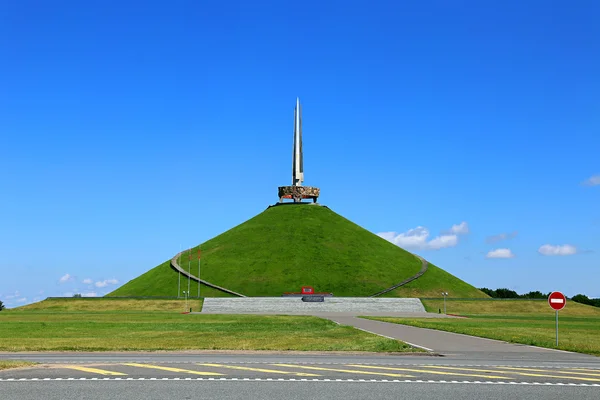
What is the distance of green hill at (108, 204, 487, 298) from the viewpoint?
109 metres

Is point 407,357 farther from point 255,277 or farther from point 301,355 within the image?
point 255,277

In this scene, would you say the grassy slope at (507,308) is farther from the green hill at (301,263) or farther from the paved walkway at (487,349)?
the paved walkway at (487,349)

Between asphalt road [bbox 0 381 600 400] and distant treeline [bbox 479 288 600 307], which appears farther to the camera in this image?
distant treeline [bbox 479 288 600 307]

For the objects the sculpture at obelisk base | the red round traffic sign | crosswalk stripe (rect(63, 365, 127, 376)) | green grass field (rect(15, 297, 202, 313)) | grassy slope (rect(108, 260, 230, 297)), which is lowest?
crosswalk stripe (rect(63, 365, 127, 376))

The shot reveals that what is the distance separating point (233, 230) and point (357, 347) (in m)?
116

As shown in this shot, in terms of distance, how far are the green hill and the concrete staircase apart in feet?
45.6

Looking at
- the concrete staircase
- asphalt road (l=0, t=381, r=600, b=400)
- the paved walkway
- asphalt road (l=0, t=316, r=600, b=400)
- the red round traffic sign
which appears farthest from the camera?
the concrete staircase

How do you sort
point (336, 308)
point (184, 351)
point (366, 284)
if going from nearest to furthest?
point (184, 351)
point (336, 308)
point (366, 284)

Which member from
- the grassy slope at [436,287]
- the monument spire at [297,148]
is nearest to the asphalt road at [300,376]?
the grassy slope at [436,287]

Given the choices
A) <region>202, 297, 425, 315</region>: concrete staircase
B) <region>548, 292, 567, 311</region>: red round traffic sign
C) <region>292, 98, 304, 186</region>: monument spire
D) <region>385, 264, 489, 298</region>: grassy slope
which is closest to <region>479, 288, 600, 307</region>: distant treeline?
<region>385, 264, 489, 298</region>: grassy slope

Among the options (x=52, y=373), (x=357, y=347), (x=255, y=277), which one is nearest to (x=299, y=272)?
(x=255, y=277)

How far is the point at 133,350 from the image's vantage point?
25.6 metres

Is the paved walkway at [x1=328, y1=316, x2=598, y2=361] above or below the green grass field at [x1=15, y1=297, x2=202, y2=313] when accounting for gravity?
below

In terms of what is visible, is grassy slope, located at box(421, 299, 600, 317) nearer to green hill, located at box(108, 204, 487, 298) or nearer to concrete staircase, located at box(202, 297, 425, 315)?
concrete staircase, located at box(202, 297, 425, 315)
